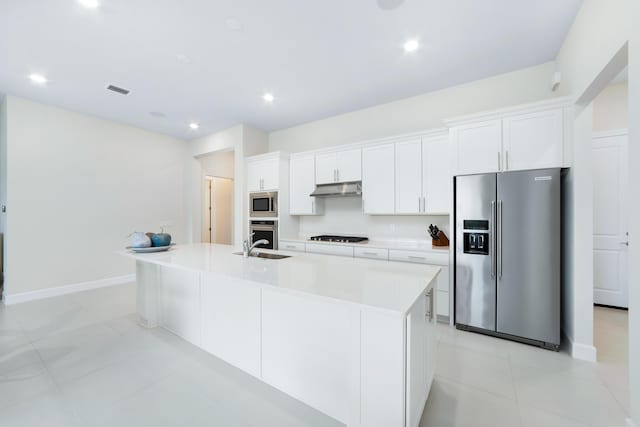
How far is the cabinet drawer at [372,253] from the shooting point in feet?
10.8

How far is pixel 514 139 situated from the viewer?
2.55 m

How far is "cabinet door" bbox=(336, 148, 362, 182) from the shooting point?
12.5 feet

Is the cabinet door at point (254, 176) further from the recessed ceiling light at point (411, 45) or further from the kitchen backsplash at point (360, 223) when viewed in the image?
the recessed ceiling light at point (411, 45)

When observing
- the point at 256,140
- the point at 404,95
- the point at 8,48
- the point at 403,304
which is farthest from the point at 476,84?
the point at 8,48

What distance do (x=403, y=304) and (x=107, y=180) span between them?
543 cm

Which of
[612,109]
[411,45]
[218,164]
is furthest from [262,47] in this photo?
[612,109]

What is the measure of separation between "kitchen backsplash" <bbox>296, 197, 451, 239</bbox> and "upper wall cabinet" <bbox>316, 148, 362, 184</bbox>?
1.43ft

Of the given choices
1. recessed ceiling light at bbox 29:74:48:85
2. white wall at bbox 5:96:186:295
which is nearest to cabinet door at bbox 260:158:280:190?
white wall at bbox 5:96:186:295

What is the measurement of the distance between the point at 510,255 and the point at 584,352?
0.93 m

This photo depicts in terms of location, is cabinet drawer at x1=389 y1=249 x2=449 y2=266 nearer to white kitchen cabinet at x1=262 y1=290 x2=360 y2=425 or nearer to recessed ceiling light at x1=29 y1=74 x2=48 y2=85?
white kitchen cabinet at x1=262 y1=290 x2=360 y2=425

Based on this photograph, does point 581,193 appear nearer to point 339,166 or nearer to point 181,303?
point 339,166

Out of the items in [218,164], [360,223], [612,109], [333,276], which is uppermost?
[612,109]

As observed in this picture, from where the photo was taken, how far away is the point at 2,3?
202cm

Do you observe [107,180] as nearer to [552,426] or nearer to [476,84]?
[476,84]
